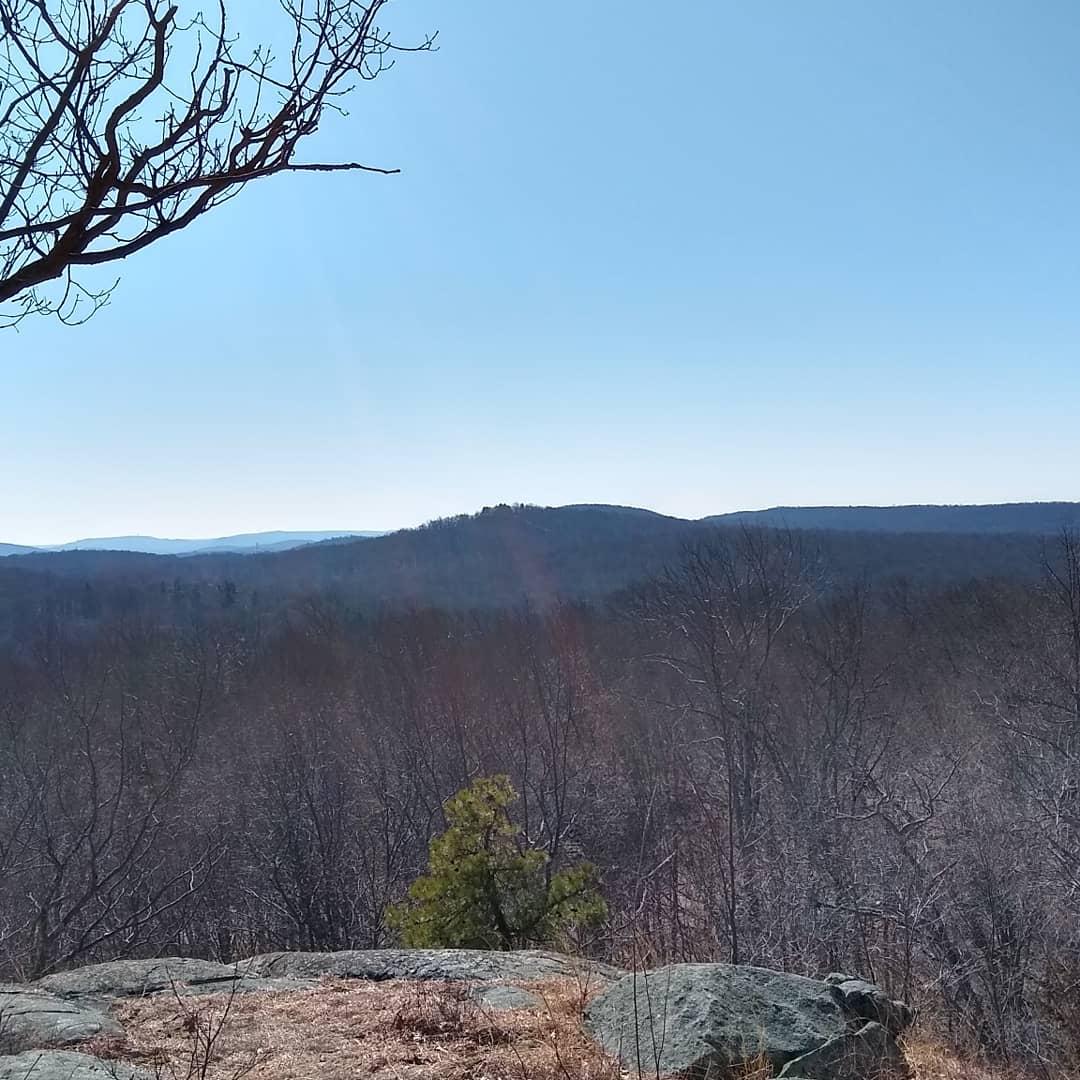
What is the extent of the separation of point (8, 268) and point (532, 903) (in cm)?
551

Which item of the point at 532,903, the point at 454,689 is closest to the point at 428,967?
the point at 532,903

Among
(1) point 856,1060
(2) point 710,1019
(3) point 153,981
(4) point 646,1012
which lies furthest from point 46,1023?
(1) point 856,1060

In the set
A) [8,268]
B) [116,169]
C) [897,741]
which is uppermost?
[116,169]

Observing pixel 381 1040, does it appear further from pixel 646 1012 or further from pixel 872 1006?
pixel 872 1006

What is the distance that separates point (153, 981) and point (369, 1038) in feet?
5.51

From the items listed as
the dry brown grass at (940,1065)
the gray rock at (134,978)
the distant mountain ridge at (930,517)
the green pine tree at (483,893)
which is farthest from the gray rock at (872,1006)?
the distant mountain ridge at (930,517)

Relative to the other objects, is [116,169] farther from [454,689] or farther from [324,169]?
[454,689]

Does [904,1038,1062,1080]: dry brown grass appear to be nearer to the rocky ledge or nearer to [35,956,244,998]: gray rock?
the rocky ledge

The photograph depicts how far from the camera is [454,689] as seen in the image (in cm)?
2227

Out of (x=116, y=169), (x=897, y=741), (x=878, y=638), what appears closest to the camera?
(x=116, y=169)

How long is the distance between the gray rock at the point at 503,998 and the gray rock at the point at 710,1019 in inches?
13.7

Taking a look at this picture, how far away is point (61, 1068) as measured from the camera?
320 centimetres

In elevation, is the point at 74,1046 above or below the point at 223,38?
below

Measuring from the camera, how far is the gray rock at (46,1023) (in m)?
3.62
